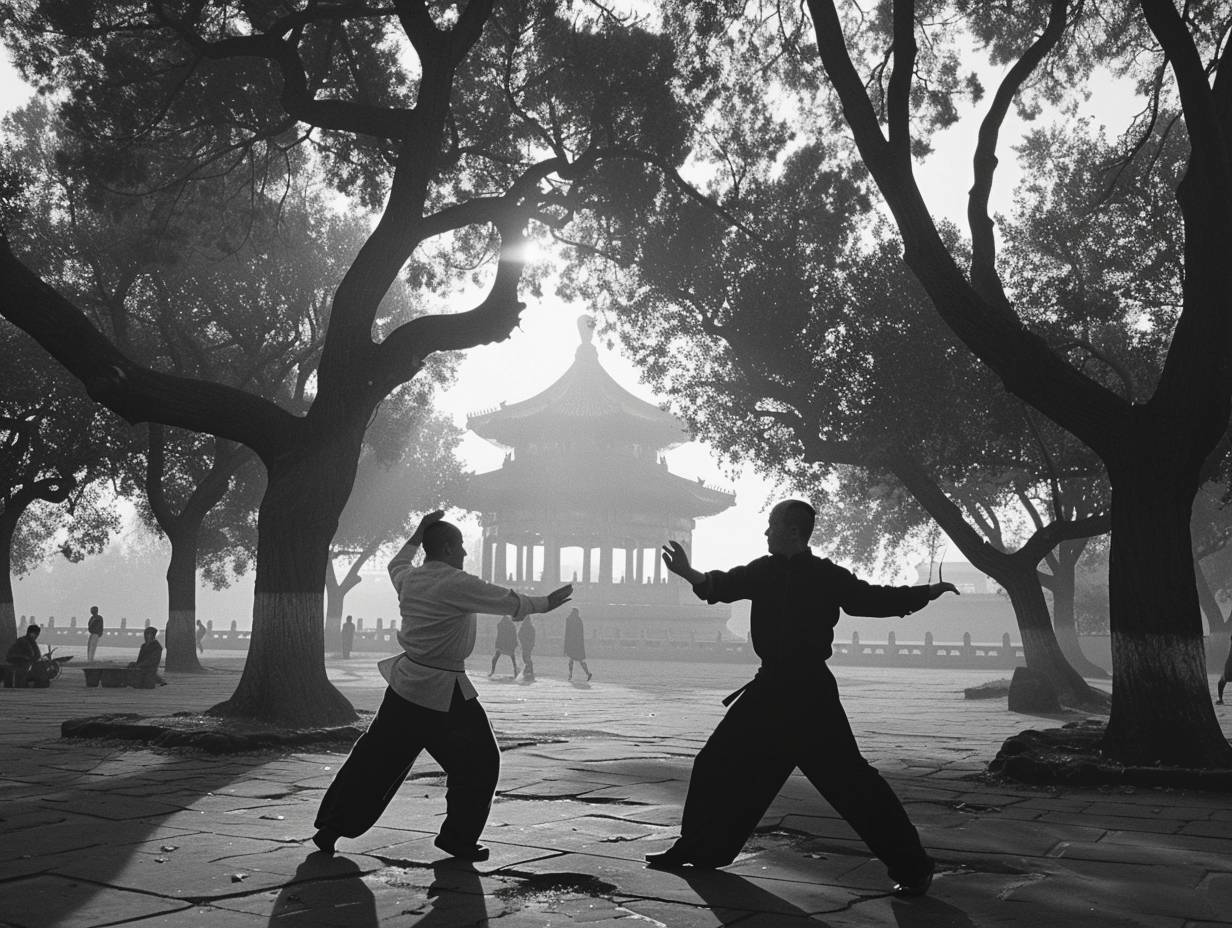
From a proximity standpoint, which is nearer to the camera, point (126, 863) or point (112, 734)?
point (126, 863)

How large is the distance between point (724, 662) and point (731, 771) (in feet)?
108

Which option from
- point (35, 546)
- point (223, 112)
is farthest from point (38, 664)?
point (35, 546)

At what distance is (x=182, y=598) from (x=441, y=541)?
58.3ft

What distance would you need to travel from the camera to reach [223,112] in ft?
43.1

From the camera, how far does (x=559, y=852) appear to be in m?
4.70

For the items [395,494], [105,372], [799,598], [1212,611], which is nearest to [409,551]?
A: [799,598]

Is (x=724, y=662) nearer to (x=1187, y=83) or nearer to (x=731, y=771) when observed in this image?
(x=1187, y=83)

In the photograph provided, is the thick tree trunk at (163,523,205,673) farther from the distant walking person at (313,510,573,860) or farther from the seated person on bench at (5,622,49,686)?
the distant walking person at (313,510,573,860)

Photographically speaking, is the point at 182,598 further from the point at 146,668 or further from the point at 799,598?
the point at 799,598

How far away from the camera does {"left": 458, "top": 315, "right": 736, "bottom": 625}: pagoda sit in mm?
41438

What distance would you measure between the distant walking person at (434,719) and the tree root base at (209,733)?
3994 millimetres

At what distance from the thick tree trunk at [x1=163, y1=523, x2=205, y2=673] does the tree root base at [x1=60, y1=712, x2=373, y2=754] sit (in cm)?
1173

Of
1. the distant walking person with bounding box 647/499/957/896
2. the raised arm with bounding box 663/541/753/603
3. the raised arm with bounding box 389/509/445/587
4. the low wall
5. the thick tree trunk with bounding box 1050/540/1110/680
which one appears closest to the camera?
the distant walking person with bounding box 647/499/957/896

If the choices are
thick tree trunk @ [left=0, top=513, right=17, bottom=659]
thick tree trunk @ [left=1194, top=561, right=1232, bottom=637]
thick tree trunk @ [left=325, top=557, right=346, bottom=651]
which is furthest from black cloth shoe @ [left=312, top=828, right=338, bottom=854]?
thick tree trunk @ [left=325, top=557, right=346, bottom=651]
